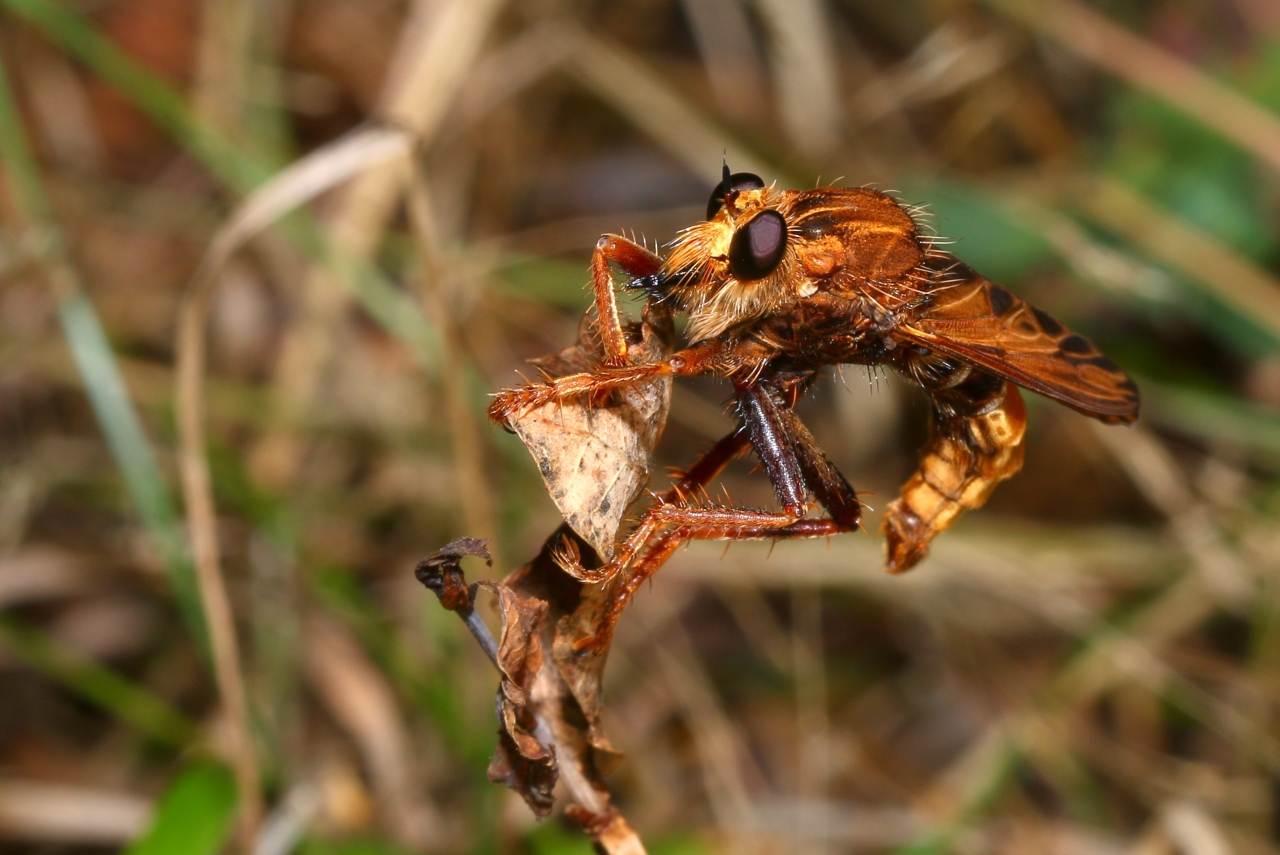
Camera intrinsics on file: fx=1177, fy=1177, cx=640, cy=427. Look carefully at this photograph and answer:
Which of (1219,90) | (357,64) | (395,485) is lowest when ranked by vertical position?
(1219,90)

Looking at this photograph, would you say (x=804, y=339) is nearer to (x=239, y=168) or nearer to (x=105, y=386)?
(x=105, y=386)

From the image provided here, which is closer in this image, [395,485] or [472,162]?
[395,485]

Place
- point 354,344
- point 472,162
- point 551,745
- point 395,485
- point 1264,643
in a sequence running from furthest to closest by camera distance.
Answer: point 472,162, point 354,344, point 395,485, point 1264,643, point 551,745

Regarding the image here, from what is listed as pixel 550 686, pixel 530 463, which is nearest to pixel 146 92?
pixel 530 463

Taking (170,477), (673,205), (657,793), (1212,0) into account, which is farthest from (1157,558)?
(170,477)

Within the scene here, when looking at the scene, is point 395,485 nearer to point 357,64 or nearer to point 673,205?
point 673,205

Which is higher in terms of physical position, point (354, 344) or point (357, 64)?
point (357, 64)
